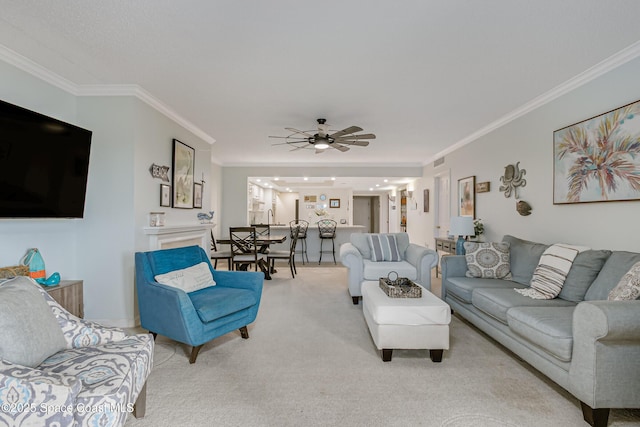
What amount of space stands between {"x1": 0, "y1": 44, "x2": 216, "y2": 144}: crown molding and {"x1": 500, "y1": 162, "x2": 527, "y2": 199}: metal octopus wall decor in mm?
4366

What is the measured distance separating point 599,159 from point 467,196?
2426 millimetres

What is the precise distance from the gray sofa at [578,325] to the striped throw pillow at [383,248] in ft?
4.14

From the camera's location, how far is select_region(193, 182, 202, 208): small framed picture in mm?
4484

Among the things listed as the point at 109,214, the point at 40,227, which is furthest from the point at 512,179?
the point at 40,227

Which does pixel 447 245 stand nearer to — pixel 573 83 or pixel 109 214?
pixel 573 83

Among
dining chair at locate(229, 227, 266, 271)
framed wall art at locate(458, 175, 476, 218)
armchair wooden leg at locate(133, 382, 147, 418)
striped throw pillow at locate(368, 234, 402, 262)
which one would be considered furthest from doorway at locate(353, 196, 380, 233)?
armchair wooden leg at locate(133, 382, 147, 418)

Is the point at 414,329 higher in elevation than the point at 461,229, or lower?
lower

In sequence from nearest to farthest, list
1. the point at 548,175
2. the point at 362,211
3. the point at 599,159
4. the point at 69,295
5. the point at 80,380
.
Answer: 1. the point at 80,380
2. the point at 69,295
3. the point at 599,159
4. the point at 548,175
5. the point at 362,211

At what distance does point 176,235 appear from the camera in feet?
12.5

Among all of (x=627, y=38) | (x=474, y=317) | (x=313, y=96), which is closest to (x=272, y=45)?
(x=313, y=96)

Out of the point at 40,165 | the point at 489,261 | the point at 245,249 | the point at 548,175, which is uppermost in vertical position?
the point at 548,175

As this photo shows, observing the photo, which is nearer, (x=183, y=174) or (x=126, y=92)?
(x=126, y=92)

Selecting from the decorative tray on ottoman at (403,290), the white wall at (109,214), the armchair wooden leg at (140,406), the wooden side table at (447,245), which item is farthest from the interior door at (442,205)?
the armchair wooden leg at (140,406)

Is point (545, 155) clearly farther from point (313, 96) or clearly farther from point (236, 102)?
point (236, 102)
